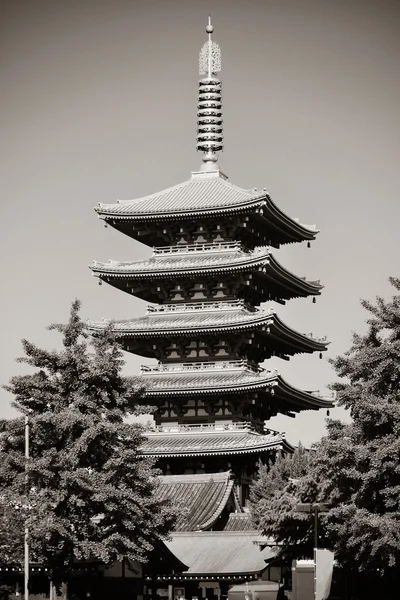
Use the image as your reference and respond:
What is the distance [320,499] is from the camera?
61031mm

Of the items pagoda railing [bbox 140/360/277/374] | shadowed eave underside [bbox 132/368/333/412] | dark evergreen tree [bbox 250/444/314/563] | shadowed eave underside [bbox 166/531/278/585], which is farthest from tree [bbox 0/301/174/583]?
pagoda railing [bbox 140/360/277/374]

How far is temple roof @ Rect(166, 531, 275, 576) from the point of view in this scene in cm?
7088

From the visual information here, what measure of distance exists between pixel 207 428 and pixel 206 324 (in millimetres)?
5752

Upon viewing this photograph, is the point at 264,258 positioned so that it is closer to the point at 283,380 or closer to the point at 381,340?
the point at 283,380

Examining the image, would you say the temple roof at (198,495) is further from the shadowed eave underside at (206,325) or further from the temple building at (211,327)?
the shadowed eave underside at (206,325)

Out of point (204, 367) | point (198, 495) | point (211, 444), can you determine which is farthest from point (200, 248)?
point (198, 495)

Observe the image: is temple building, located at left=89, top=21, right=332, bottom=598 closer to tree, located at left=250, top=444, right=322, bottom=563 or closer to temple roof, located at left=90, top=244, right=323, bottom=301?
temple roof, located at left=90, top=244, right=323, bottom=301

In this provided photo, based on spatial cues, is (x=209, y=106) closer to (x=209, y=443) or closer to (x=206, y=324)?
(x=206, y=324)

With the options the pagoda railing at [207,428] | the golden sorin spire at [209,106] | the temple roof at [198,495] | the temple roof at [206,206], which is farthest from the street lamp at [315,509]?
the golden sorin spire at [209,106]

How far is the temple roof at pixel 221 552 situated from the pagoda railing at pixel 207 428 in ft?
38.7

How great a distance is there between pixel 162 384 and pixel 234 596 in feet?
73.9

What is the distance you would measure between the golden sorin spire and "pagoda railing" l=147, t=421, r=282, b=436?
16546 millimetres

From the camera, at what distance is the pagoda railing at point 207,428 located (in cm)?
8575

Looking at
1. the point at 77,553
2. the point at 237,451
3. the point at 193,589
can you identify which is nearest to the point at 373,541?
the point at 77,553
